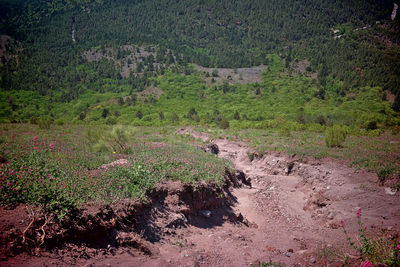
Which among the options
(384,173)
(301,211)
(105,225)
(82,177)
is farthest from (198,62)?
(105,225)

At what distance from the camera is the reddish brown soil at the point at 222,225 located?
507cm

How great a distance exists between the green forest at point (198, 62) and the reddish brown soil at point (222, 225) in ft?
94.7

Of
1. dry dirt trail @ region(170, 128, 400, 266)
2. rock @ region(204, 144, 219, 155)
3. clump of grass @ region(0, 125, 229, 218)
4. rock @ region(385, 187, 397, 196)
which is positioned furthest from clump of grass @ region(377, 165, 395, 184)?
rock @ region(204, 144, 219, 155)

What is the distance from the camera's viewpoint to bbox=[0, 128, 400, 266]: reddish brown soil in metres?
5.07

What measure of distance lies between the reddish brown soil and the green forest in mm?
28865

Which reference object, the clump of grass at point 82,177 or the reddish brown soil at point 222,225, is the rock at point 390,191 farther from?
the clump of grass at point 82,177

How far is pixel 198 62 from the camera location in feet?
393

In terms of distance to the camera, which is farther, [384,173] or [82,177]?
[384,173]

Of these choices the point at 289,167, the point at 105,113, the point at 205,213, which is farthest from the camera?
the point at 105,113

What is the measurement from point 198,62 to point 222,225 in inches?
4599

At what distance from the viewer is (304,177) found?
15.5 m

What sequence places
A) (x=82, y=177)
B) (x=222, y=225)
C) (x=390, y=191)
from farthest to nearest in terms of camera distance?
(x=390, y=191)
(x=222, y=225)
(x=82, y=177)

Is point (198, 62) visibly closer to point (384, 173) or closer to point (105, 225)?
point (384, 173)

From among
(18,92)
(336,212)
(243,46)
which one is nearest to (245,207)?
(336,212)
